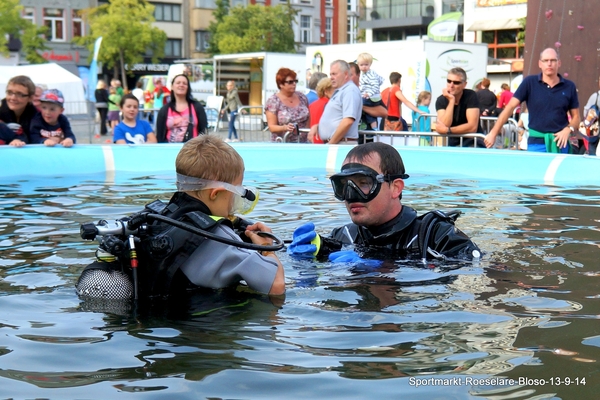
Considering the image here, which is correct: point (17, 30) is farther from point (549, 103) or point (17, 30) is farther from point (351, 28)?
point (549, 103)

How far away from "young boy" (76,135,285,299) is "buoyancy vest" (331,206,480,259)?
3.60 feet

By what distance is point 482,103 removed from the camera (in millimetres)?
17844

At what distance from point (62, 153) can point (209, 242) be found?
8.05 meters

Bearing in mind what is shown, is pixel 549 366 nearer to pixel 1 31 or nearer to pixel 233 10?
pixel 1 31

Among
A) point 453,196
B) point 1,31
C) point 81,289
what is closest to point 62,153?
point 453,196

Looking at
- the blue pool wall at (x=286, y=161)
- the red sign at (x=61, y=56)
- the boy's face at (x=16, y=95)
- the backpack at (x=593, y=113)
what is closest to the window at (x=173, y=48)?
the red sign at (x=61, y=56)

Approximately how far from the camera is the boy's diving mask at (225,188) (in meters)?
4.18

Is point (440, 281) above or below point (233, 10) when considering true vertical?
below

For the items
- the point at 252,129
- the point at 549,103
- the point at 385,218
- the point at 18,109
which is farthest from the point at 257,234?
the point at 252,129

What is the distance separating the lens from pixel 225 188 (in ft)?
13.8

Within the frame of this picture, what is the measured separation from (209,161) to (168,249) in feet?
1.74

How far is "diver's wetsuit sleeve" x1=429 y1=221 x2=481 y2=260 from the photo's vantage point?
16.5ft

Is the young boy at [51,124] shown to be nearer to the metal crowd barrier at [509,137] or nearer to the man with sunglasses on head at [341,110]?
the man with sunglasses on head at [341,110]

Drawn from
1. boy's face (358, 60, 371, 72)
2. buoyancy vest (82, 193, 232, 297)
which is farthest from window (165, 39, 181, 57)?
buoyancy vest (82, 193, 232, 297)
